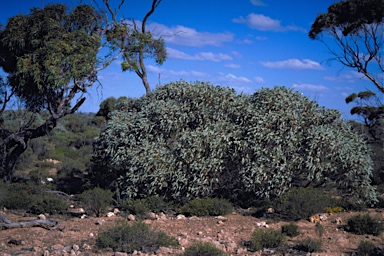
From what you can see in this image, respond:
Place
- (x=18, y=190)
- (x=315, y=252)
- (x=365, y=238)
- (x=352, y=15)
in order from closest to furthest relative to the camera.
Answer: (x=315, y=252) → (x=365, y=238) → (x=18, y=190) → (x=352, y=15)

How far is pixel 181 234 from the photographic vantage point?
8312 millimetres

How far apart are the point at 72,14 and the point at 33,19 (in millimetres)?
1122

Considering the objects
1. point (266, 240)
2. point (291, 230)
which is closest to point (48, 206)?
point (266, 240)

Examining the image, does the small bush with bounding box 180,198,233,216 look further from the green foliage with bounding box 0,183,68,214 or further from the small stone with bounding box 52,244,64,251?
the small stone with bounding box 52,244,64,251

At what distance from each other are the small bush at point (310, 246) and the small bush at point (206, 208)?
2756mm

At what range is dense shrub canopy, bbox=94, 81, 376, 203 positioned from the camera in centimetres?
998

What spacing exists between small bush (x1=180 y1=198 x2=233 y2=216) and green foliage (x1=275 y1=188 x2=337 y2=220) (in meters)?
1.14

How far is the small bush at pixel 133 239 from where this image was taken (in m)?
7.03

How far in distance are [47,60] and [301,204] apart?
24.3ft

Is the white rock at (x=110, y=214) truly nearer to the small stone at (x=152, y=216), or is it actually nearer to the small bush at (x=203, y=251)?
the small stone at (x=152, y=216)

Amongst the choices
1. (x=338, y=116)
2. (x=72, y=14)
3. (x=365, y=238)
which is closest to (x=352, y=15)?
(x=338, y=116)

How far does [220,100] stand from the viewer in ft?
36.1

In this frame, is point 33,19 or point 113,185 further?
point 33,19

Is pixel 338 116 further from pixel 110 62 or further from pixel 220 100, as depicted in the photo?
pixel 110 62
